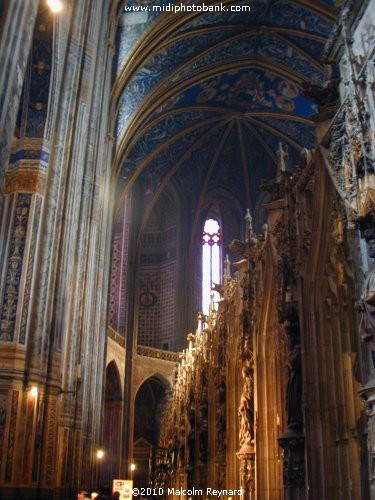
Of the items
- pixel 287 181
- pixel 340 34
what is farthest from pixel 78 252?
pixel 340 34

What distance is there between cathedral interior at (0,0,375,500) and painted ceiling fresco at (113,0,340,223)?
10 cm

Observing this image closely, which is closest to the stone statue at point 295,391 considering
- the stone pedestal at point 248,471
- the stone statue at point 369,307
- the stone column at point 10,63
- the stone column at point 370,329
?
the stone pedestal at point 248,471

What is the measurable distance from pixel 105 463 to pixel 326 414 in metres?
18.0

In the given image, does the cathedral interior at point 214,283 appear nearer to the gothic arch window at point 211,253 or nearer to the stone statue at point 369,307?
the stone statue at point 369,307

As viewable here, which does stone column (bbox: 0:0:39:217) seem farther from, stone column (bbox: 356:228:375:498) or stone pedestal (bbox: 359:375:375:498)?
stone pedestal (bbox: 359:375:375:498)

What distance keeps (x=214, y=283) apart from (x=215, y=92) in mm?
11496

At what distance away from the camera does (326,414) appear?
8875 mm

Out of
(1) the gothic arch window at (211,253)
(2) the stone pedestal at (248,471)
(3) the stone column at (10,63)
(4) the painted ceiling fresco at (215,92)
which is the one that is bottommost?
(2) the stone pedestal at (248,471)

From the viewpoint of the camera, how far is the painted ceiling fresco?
20.4 metres

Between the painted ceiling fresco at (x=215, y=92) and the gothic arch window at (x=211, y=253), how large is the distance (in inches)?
77.0

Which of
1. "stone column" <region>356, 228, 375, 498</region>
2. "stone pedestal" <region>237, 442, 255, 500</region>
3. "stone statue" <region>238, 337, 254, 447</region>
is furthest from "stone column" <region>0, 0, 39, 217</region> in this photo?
"stone pedestal" <region>237, 442, 255, 500</region>

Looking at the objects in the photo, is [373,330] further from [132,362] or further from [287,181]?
[132,362]

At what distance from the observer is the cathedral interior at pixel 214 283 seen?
812cm

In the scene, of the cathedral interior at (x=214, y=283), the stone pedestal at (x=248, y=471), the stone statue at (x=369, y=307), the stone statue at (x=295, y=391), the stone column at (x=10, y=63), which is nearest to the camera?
the stone statue at (x=369, y=307)
